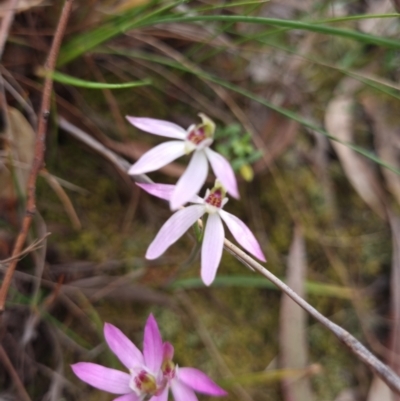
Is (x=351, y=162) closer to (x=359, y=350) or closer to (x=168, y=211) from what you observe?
(x=168, y=211)

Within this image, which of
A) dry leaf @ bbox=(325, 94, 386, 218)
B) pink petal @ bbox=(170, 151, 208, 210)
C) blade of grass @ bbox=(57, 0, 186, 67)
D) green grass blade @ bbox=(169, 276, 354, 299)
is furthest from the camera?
dry leaf @ bbox=(325, 94, 386, 218)

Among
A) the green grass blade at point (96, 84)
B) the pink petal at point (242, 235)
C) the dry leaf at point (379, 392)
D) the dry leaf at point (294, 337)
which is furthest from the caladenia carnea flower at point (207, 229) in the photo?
the dry leaf at point (379, 392)

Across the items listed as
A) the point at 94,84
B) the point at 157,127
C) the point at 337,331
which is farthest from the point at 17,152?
the point at 337,331

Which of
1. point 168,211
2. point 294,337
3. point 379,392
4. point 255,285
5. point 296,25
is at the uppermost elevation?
point 296,25

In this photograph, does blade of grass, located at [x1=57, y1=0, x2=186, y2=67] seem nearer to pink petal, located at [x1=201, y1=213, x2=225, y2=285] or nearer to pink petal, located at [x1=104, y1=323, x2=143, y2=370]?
pink petal, located at [x1=201, y1=213, x2=225, y2=285]

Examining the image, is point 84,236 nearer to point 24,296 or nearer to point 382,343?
point 24,296

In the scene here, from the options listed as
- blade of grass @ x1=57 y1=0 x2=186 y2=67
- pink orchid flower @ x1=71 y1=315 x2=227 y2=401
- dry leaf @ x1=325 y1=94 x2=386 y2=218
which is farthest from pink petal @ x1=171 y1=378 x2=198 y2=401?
dry leaf @ x1=325 y1=94 x2=386 y2=218
